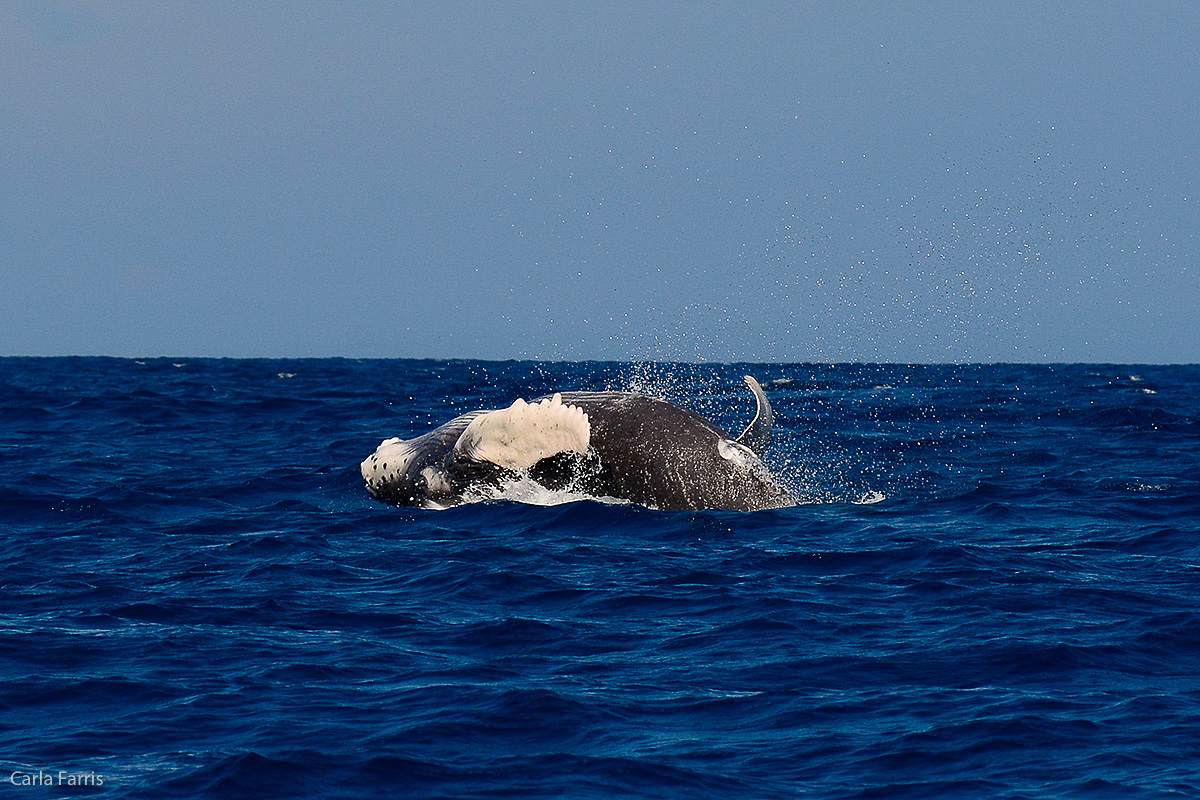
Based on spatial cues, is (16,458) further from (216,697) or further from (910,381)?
(910,381)

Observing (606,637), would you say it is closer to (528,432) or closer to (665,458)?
(528,432)

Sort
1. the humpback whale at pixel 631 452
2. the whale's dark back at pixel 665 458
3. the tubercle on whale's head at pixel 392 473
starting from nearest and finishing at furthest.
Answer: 1. the humpback whale at pixel 631 452
2. the whale's dark back at pixel 665 458
3. the tubercle on whale's head at pixel 392 473

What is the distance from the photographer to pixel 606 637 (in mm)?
10547

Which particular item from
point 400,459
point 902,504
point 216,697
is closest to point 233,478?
point 400,459

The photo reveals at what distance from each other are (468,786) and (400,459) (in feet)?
31.2

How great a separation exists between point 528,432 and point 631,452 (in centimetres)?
131

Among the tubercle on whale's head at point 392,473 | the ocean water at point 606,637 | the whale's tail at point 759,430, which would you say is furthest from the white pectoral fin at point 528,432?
the whale's tail at point 759,430

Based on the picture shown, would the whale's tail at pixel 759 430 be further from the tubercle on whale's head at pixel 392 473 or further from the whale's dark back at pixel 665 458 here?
the tubercle on whale's head at pixel 392 473

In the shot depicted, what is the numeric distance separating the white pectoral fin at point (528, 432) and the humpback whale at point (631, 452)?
1cm

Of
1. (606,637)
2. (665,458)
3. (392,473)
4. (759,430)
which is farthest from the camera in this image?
(392,473)

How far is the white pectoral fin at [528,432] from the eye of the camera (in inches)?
570

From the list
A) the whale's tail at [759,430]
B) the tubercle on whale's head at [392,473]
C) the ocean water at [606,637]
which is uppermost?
the whale's tail at [759,430]

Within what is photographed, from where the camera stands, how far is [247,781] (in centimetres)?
743

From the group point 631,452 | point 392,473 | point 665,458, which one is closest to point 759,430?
point 665,458
